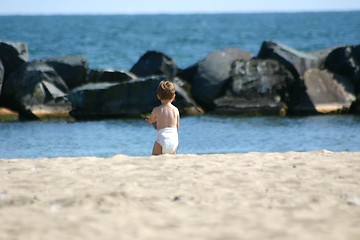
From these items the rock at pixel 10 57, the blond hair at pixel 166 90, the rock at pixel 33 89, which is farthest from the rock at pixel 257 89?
the blond hair at pixel 166 90

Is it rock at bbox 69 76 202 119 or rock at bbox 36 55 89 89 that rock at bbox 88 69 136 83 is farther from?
rock at bbox 69 76 202 119

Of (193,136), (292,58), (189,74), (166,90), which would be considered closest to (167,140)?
(166,90)

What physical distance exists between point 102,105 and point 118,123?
1395mm

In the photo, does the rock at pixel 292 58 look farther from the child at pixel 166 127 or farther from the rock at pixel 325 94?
the child at pixel 166 127

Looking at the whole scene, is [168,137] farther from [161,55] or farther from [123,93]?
[161,55]

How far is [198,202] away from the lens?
26.2 feet

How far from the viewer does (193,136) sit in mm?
18312

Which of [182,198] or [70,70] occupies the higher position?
[182,198]

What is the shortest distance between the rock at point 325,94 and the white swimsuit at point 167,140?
10.8 metres

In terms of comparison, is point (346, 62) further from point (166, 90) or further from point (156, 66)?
point (166, 90)

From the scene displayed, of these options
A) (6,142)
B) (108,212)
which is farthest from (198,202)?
(6,142)

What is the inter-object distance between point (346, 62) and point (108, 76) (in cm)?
662

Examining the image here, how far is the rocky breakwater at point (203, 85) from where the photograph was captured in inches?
848

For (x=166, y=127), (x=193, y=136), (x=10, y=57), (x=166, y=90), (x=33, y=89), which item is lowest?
(x=193, y=136)
